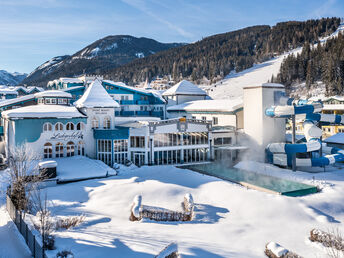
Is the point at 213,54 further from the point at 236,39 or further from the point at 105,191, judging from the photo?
the point at 105,191

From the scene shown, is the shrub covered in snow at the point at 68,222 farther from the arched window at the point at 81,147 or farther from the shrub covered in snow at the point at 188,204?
the arched window at the point at 81,147

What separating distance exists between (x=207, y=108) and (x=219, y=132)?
5.70 m

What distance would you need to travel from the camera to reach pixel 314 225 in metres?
16.8

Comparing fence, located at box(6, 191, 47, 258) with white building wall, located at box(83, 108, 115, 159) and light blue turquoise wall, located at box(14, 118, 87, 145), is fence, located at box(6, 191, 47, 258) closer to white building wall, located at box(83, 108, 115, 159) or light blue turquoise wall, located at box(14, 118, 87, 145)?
light blue turquoise wall, located at box(14, 118, 87, 145)

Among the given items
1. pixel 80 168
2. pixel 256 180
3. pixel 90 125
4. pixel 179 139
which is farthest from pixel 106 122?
pixel 256 180

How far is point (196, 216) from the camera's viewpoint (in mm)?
17266

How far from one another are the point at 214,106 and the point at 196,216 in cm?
2354

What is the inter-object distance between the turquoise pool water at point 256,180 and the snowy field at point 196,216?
1243mm

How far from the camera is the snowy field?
514 inches

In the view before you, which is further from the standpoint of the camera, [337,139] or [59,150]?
[337,139]

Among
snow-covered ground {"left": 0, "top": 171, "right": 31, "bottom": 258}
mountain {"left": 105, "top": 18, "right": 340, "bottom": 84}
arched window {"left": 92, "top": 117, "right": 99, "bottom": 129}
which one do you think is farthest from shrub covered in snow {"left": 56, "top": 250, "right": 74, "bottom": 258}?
mountain {"left": 105, "top": 18, "right": 340, "bottom": 84}

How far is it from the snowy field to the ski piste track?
9.05 feet

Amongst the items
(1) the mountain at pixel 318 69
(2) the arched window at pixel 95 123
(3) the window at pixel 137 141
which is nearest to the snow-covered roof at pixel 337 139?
(3) the window at pixel 137 141

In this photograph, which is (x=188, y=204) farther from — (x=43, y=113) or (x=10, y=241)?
(x=43, y=113)
